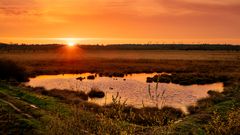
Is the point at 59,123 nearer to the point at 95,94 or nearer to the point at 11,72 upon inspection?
the point at 95,94

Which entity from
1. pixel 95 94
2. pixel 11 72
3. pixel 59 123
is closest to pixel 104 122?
pixel 59 123

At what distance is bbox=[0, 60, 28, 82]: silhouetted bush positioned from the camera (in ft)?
150

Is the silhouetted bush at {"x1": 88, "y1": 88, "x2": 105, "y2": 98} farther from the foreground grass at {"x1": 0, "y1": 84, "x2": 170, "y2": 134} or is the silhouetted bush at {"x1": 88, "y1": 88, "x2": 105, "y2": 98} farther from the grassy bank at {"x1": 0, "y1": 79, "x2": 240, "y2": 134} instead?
the grassy bank at {"x1": 0, "y1": 79, "x2": 240, "y2": 134}

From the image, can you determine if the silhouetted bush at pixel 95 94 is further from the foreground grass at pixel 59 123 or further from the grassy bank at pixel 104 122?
the grassy bank at pixel 104 122

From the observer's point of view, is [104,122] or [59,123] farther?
[59,123]

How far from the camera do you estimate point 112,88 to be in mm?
41469

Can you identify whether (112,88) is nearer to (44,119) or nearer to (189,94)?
(189,94)

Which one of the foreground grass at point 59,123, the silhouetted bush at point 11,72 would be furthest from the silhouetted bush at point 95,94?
the silhouetted bush at point 11,72

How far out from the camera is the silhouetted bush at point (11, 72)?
45.7 meters

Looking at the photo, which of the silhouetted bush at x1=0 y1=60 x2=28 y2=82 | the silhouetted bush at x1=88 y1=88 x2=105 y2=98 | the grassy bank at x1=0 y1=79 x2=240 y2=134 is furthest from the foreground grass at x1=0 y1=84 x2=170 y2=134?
the silhouetted bush at x1=0 y1=60 x2=28 y2=82

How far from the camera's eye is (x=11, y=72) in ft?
155

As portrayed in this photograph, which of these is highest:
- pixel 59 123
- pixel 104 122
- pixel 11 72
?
pixel 104 122

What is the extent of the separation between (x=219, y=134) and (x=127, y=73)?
177 feet

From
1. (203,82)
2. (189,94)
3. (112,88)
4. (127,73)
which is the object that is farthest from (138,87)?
(127,73)
